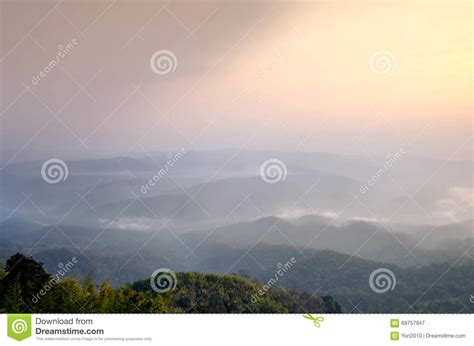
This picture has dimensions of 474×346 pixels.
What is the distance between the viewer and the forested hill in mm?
8539

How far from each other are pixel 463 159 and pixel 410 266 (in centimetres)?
473

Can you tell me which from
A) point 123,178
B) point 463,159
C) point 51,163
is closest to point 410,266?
point 463,159

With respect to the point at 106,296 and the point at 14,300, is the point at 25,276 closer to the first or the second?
the point at 14,300
